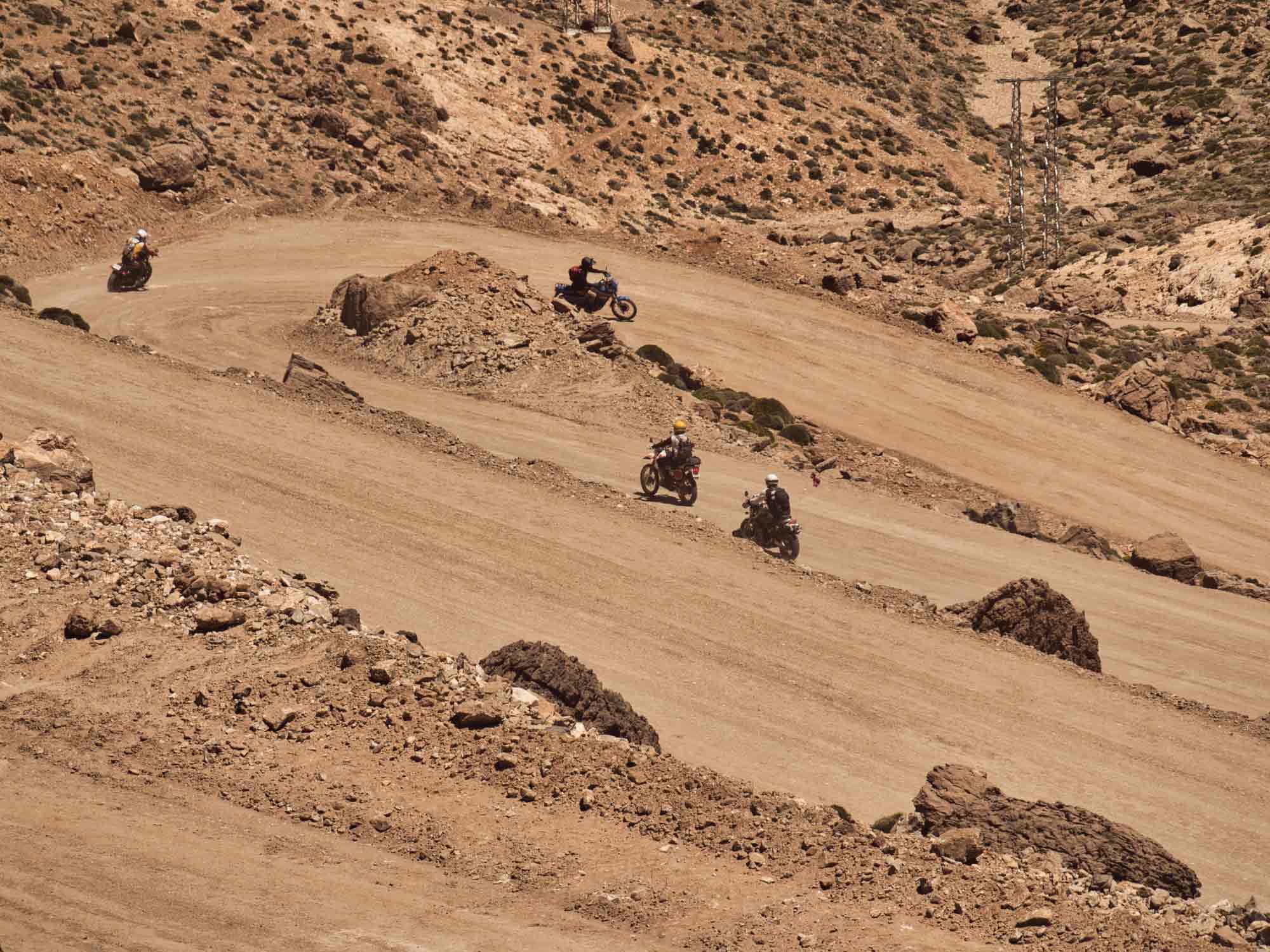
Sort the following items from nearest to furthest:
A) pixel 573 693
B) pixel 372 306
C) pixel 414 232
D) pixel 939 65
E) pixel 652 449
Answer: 1. pixel 573 693
2. pixel 652 449
3. pixel 372 306
4. pixel 414 232
5. pixel 939 65

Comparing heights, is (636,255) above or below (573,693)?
above

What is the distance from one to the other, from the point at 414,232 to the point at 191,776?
127 feet

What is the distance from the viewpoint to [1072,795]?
67.5ft

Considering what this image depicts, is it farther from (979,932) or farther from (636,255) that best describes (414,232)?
(979,932)

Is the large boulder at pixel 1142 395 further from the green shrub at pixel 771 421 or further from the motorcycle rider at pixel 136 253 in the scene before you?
the motorcycle rider at pixel 136 253

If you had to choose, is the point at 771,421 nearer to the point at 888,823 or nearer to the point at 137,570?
the point at 137,570

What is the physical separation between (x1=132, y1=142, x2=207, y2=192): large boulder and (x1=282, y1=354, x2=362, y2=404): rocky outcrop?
21071 mm

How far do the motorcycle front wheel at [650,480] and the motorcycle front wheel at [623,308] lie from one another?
14.6 m

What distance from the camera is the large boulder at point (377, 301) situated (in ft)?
134

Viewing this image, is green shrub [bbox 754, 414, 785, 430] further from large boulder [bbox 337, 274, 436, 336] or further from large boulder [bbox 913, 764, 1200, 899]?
large boulder [bbox 913, 764, 1200, 899]

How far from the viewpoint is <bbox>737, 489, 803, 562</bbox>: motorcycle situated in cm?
2852

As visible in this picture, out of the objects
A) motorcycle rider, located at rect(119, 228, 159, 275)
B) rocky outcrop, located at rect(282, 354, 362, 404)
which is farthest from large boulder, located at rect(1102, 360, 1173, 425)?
motorcycle rider, located at rect(119, 228, 159, 275)

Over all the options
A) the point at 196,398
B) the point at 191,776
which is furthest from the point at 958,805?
the point at 196,398

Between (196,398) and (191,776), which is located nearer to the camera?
(191,776)
